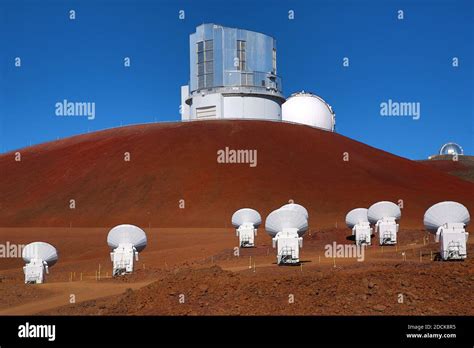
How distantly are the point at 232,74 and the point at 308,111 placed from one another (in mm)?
13730

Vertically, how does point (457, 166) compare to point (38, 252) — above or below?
above

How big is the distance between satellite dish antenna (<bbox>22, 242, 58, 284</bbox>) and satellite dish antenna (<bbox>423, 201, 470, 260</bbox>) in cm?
1685

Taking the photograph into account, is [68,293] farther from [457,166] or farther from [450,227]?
[457,166]

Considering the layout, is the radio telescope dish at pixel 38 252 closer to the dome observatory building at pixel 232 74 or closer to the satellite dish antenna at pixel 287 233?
the satellite dish antenna at pixel 287 233

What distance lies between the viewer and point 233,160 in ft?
242

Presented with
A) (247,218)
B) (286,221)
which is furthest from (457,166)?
(286,221)

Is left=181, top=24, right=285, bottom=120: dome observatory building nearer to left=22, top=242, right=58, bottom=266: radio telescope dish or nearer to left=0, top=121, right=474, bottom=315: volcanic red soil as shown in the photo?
left=0, top=121, right=474, bottom=315: volcanic red soil

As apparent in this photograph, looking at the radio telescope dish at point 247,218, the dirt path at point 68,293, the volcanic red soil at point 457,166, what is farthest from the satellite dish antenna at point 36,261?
the volcanic red soil at point 457,166

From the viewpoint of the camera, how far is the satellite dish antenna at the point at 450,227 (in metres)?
27.2

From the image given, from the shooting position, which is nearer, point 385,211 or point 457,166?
point 385,211

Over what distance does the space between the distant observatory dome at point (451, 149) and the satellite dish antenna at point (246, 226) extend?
119m

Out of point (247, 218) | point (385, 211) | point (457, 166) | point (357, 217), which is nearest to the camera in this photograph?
point (385, 211)

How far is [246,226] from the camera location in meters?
40.8
